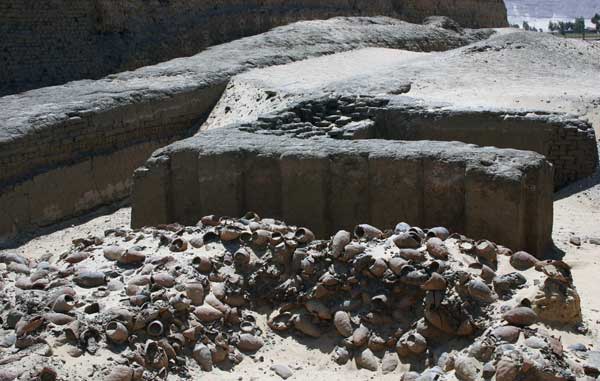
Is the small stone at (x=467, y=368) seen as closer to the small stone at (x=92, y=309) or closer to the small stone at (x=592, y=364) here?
the small stone at (x=592, y=364)

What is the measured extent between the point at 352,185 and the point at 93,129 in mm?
4773

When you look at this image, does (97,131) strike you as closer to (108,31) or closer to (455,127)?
(455,127)

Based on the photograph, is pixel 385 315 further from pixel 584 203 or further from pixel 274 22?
pixel 274 22

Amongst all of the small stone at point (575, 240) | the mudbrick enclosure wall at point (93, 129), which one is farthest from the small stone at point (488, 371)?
the mudbrick enclosure wall at point (93, 129)

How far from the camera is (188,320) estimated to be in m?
4.87

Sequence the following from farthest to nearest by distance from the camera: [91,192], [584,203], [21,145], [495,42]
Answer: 1. [495,42]
2. [91,192]
3. [21,145]
4. [584,203]

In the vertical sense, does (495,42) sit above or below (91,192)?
above

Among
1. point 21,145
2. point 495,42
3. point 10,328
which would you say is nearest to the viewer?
point 10,328

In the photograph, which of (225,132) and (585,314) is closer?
(585,314)

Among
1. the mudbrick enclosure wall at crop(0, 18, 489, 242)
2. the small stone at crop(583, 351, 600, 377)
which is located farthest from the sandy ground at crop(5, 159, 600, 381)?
the mudbrick enclosure wall at crop(0, 18, 489, 242)

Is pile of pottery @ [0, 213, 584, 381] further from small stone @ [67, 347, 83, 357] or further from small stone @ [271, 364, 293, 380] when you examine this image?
small stone @ [271, 364, 293, 380]

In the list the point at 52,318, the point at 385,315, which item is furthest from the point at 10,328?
the point at 385,315

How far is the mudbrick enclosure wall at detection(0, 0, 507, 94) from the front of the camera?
14188 millimetres

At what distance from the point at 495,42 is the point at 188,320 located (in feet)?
30.9
